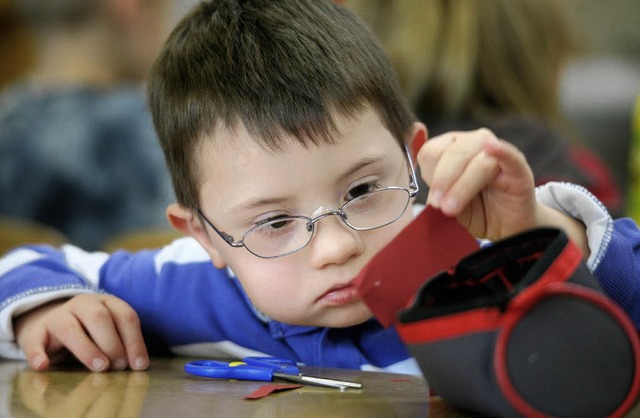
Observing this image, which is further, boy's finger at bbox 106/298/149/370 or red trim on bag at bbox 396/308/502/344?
boy's finger at bbox 106/298/149/370

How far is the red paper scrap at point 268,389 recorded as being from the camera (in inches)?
37.5

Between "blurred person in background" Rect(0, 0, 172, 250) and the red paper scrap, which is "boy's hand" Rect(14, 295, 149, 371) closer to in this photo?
the red paper scrap

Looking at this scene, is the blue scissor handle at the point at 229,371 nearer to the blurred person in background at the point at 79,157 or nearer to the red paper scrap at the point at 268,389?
the red paper scrap at the point at 268,389

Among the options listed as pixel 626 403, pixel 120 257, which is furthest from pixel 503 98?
pixel 626 403

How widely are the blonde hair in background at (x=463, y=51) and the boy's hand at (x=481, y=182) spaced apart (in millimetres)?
1478

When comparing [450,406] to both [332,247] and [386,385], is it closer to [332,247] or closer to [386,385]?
[386,385]

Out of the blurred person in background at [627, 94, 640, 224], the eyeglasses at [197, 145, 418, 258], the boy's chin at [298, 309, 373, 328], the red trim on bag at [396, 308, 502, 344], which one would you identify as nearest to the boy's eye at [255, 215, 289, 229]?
the eyeglasses at [197, 145, 418, 258]

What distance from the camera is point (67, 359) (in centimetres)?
129

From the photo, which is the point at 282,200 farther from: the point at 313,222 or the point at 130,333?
the point at 130,333

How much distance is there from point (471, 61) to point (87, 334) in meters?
1.54

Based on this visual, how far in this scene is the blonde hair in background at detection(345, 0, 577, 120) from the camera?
8.35 feet

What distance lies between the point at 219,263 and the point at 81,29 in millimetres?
2371

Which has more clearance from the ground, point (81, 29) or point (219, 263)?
point (219, 263)

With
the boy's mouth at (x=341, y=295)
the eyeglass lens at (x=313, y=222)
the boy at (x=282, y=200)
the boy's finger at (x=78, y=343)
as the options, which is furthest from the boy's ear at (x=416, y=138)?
the boy's finger at (x=78, y=343)
